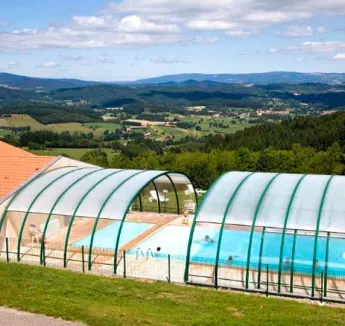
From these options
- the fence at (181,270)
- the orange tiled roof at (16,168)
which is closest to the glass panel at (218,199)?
the fence at (181,270)

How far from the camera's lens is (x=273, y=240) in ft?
68.2

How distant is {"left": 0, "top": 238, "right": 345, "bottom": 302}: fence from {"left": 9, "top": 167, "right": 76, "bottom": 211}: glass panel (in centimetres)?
185

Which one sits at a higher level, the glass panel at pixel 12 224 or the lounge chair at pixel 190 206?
the glass panel at pixel 12 224

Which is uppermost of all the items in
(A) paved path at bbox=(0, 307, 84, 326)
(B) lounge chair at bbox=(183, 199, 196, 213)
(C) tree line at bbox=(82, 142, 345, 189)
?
(A) paved path at bbox=(0, 307, 84, 326)

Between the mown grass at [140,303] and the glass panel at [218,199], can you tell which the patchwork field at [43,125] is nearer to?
the glass panel at [218,199]

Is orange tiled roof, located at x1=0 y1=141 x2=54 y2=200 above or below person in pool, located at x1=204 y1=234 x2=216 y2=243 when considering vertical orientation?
above

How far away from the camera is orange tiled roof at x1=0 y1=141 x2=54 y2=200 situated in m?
28.0

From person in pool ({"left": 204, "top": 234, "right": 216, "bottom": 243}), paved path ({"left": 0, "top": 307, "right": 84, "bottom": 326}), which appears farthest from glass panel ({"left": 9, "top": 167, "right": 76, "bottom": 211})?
paved path ({"left": 0, "top": 307, "right": 84, "bottom": 326})

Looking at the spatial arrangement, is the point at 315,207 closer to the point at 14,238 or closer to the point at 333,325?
the point at 333,325

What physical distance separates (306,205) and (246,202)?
269cm

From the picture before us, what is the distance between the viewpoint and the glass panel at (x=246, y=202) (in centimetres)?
2156

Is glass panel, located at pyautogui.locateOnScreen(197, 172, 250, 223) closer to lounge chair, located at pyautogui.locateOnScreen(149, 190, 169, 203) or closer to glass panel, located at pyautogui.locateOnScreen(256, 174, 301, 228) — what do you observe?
glass panel, located at pyautogui.locateOnScreen(256, 174, 301, 228)

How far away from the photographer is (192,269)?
21297 millimetres

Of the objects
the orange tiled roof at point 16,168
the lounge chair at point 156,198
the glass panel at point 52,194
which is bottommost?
the lounge chair at point 156,198
